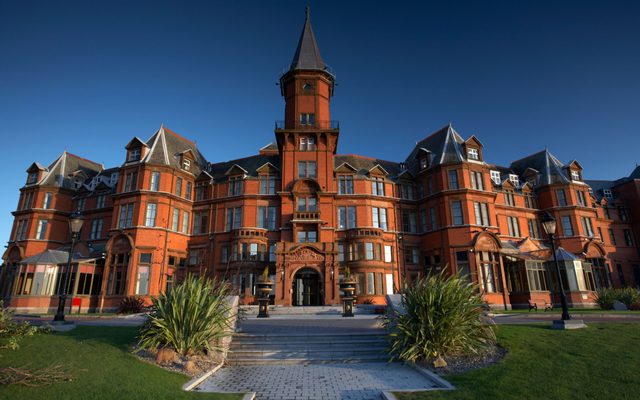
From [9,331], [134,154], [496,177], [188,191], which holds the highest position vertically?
[134,154]

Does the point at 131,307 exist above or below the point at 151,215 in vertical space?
below

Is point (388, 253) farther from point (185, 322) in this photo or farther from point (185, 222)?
point (185, 322)

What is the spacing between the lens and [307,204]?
3562 cm

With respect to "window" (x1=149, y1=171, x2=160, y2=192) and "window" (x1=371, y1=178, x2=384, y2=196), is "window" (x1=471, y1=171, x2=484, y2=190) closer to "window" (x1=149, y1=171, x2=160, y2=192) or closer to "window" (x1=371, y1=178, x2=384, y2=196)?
"window" (x1=371, y1=178, x2=384, y2=196)

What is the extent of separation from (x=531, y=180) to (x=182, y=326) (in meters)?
45.8

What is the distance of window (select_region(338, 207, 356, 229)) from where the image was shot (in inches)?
1449

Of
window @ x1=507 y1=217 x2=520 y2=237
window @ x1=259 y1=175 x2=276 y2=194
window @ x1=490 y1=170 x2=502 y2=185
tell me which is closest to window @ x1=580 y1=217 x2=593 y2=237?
window @ x1=507 y1=217 x2=520 y2=237

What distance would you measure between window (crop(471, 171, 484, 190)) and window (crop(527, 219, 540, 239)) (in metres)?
10.9

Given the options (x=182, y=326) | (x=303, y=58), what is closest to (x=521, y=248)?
(x=303, y=58)

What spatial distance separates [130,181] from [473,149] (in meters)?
35.5

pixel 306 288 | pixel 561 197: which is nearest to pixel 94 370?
pixel 306 288

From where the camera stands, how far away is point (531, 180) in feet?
146

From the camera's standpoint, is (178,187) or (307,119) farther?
(307,119)

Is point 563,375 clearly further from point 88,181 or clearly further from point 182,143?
point 88,181
